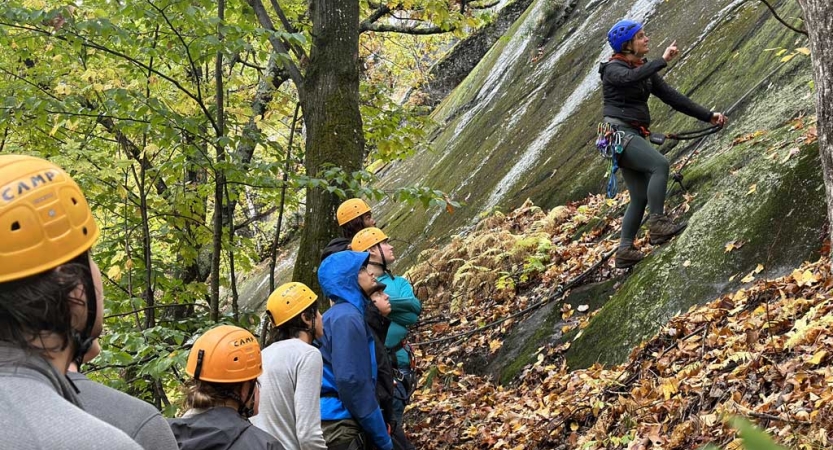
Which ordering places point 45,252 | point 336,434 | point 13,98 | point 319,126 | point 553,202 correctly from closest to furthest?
point 45,252 → point 336,434 → point 13,98 → point 319,126 → point 553,202

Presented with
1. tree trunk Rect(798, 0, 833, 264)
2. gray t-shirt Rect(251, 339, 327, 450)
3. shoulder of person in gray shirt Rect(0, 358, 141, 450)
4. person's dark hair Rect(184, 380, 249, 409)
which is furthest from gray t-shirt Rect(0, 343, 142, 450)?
tree trunk Rect(798, 0, 833, 264)

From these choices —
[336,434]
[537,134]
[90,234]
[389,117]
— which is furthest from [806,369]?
[537,134]

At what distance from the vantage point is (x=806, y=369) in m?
4.15

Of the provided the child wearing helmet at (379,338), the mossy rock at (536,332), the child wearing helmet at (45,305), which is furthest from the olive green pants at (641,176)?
the child wearing helmet at (45,305)

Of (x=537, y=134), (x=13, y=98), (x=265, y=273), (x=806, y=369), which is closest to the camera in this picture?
(x=806, y=369)

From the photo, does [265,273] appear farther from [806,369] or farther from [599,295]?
[806,369]

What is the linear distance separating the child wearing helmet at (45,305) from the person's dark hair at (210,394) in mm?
1605

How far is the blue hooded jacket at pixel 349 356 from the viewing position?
14.3 ft

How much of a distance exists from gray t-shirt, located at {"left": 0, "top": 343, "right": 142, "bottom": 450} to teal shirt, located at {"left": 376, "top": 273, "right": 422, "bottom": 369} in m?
3.97

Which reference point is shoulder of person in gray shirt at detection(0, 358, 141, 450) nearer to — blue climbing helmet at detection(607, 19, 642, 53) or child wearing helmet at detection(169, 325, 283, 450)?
child wearing helmet at detection(169, 325, 283, 450)

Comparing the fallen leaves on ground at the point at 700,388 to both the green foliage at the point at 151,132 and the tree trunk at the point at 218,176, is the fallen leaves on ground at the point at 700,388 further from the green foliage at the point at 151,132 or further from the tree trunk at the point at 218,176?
the tree trunk at the point at 218,176

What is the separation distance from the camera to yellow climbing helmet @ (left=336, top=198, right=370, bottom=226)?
6.28 meters

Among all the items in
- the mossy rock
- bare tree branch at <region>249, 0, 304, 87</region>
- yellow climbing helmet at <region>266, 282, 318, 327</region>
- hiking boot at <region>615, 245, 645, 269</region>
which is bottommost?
the mossy rock

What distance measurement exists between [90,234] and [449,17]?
860 cm
